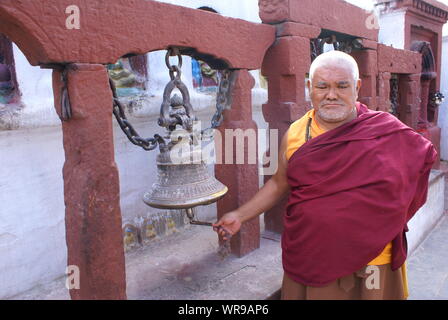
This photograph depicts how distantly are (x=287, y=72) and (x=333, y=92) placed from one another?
3.31 feet

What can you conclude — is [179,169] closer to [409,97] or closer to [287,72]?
[287,72]

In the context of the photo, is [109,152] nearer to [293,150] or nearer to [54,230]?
[293,150]

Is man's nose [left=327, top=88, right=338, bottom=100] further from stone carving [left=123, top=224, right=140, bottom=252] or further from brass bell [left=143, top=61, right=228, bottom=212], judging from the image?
stone carving [left=123, top=224, right=140, bottom=252]

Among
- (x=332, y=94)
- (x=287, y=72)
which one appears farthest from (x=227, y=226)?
(x=287, y=72)

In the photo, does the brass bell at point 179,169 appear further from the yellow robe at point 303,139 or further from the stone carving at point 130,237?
the stone carving at point 130,237

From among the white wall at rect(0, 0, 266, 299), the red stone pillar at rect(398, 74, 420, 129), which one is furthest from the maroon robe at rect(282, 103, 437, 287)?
the red stone pillar at rect(398, 74, 420, 129)

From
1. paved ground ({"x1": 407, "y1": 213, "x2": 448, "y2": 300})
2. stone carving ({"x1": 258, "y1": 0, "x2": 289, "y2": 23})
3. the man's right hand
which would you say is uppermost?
stone carving ({"x1": 258, "y1": 0, "x2": 289, "y2": 23})

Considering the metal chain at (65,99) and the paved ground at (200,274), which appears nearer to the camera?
the metal chain at (65,99)

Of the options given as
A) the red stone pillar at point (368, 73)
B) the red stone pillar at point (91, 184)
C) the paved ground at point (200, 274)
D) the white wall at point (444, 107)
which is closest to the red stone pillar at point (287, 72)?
the paved ground at point (200, 274)

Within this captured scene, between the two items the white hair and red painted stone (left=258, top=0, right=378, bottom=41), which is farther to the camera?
red painted stone (left=258, top=0, right=378, bottom=41)

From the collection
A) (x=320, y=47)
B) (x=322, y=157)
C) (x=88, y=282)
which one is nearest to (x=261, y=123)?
(x=320, y=47)

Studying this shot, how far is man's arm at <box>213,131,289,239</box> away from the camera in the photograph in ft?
7.04

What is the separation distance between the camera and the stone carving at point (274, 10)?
9.30 feet

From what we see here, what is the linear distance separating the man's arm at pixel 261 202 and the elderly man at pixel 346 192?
0.01 meters
